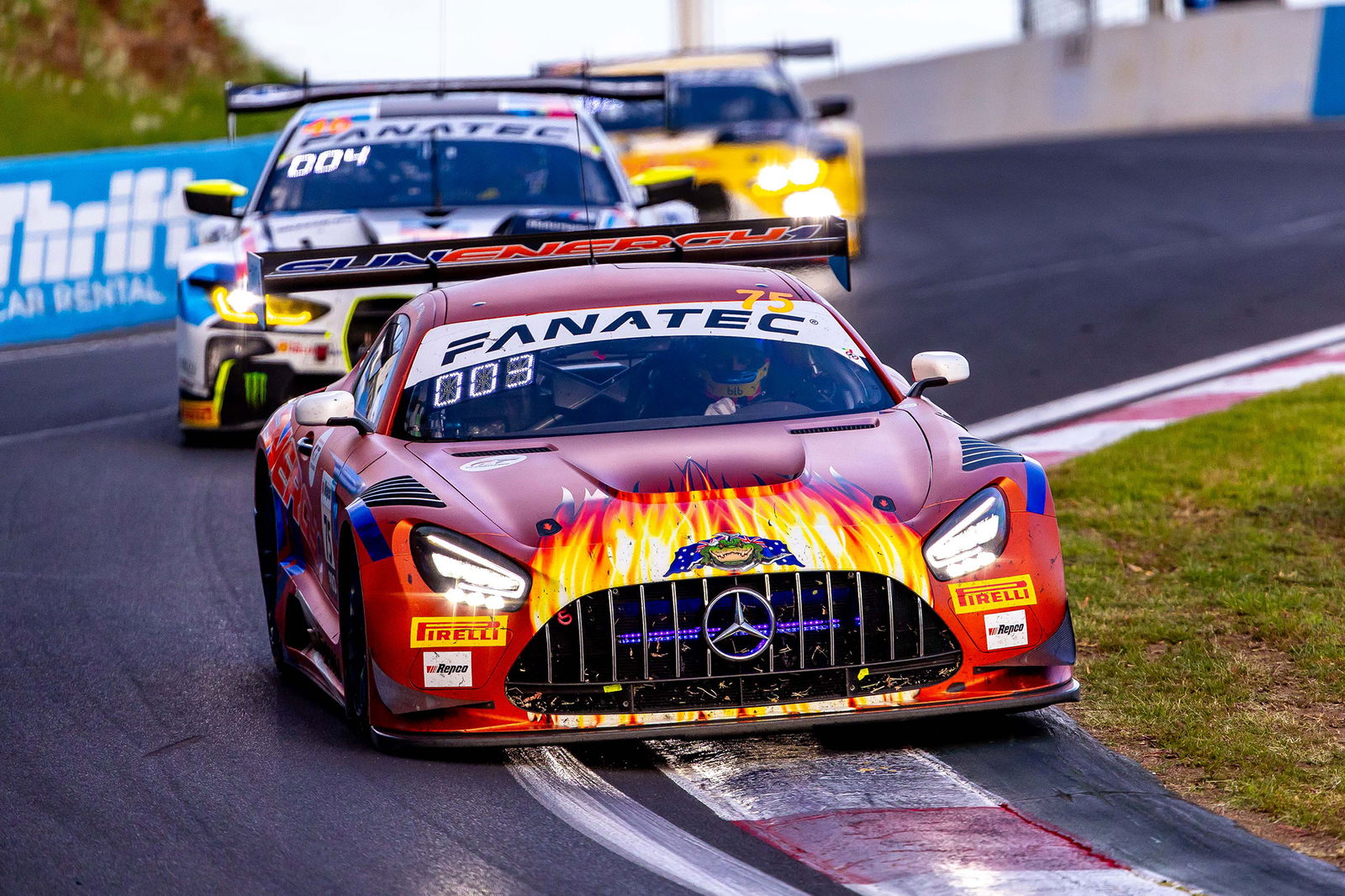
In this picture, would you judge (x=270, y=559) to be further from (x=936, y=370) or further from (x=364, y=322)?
(x=364, y=322)

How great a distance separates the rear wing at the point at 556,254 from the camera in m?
7.40

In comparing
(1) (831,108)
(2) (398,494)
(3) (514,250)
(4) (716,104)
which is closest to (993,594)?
(2) (398,494)

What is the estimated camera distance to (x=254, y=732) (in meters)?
6.07

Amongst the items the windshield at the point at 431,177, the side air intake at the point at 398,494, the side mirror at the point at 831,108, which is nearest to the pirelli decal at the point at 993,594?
the side air intake at the point at 398,494

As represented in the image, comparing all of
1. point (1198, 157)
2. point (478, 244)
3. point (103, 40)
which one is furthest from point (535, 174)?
point (103, 40)

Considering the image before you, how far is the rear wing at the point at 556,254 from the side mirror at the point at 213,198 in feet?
14.0

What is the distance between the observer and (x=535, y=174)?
11688mm

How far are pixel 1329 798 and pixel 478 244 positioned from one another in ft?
12.1

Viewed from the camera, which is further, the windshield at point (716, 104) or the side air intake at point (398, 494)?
the windshield at point (716, 104)

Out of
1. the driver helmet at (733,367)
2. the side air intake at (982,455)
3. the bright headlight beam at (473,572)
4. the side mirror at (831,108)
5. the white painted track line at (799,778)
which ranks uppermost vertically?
the driver helmet at (733,367)

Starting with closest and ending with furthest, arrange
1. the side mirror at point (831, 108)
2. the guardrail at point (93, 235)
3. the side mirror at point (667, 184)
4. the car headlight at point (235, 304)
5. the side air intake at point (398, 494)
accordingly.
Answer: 1. the side air intake at point (398, 494)
2. the car headlight at point (235, 304)
3. the side mirror at point (667, 184)
4. the guardrail at point (93, 235)
5. the side mirror at point (831, 108)

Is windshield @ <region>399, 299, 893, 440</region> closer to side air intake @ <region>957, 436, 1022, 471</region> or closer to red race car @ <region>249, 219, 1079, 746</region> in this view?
red race car @ <region>249, 219, 1079, 746</region>

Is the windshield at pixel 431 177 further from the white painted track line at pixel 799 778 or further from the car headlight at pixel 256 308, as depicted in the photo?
the white painted track line at pixel 799 778

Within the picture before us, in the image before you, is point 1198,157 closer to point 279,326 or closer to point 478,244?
point 279,326
